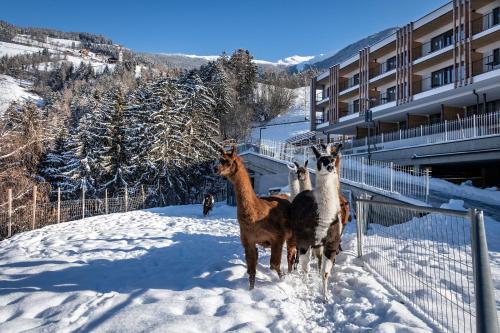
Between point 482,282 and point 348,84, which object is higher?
point 348,84

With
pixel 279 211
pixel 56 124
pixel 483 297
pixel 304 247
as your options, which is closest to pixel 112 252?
pixel 279 211

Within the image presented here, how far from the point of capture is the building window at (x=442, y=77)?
1077 inches

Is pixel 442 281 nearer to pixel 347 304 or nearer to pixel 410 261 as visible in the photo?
pixel 410 261

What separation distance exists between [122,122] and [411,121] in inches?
1053

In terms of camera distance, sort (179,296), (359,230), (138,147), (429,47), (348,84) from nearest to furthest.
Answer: (179,296) < (359,230) < (429,47) < (138,147) < (348,84)

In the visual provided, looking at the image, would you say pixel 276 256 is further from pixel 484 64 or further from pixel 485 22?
pixel 485 22

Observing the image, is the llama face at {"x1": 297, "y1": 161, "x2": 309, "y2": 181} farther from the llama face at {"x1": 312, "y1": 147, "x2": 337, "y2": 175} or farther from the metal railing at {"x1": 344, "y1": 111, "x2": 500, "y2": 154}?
the metal railing at {"x1": 344, "y1": 111, "x2": 500, "y2": 154}

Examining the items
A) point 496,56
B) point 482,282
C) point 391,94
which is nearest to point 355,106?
point 391,94

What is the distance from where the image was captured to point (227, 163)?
515cm

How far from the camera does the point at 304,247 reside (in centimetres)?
512

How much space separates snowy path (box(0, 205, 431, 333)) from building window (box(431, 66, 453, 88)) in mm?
24927

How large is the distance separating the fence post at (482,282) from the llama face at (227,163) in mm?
3115

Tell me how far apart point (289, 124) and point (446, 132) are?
1995 inches

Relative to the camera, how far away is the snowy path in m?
4.03
